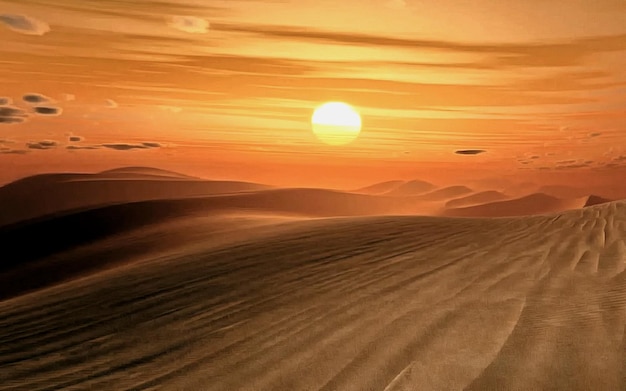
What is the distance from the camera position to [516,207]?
53906 millimetres

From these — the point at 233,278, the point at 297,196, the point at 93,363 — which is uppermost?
the point at 297,196

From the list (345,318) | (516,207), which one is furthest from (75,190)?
(516,207)

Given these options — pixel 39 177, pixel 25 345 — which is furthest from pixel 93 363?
pixel 39 177

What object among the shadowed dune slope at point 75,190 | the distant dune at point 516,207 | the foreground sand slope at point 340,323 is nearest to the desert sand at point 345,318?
the foreground sand slope at point 340,323

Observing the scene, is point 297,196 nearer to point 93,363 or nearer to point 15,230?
point 15,230

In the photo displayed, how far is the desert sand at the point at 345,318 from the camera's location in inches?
98.1

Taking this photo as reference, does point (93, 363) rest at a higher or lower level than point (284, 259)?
lower

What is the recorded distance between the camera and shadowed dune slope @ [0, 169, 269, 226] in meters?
26.6

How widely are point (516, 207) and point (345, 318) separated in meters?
54.5

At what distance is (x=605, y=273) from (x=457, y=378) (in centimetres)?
257

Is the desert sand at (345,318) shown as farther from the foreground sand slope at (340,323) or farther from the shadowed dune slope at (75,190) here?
the shadowed dune slope at (75,190)

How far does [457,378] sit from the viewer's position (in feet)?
7.64

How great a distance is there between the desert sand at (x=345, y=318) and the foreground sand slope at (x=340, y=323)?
0.01 m

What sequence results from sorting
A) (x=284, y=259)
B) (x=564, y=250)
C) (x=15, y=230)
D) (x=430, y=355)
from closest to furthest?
1. (x=430, y=355)
2. (x=564, y=250)
3. (x=284, y=259)
4. (x=15, y=230)
